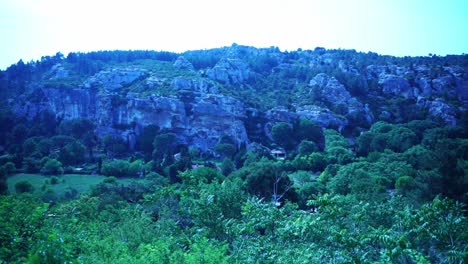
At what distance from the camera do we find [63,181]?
54.1 m

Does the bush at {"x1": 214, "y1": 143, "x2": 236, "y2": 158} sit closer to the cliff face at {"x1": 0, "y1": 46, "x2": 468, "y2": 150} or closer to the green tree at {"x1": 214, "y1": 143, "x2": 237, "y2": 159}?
the green tree at {"x1": 214, "y1": 143, "x2": 237, "y2": 159}

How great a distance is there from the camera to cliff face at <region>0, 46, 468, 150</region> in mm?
81812

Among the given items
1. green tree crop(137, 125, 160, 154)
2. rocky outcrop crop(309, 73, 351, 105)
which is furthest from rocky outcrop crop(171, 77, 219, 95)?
rocky outcrop crop(309, 73, 351, 105)

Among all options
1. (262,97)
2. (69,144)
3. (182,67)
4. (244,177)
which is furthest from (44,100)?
(244,177)

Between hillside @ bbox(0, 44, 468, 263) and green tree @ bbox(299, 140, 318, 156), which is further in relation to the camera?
green tree @ bbox(299, 140, 318, 156)

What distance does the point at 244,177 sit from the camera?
147 ft

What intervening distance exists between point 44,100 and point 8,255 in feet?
300

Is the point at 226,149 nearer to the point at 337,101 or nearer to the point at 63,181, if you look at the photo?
the point at 63,181

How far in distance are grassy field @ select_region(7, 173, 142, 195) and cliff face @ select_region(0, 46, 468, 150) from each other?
25.0 meters

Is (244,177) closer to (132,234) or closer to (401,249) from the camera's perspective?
(132,234)

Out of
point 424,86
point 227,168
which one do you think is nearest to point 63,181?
point 227,168

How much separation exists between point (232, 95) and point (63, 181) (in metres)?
44.3

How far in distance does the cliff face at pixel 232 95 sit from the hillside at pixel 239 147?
0.38 m

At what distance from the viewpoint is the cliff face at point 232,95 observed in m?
81.8
